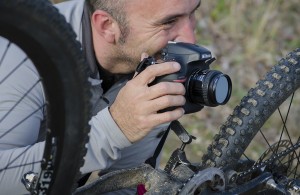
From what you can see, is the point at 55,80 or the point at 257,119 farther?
the point at 257,119

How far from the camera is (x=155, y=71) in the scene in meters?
1.62

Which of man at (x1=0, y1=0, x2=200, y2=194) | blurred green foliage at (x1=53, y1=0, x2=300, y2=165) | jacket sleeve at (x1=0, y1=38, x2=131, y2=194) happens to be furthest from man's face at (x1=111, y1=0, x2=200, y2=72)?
blurred green foliage at (x1=53, y1=0, x2=300, y2=165)

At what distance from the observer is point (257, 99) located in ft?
6.31

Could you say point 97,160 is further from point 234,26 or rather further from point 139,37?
point 234,26

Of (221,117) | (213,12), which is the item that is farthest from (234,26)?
(221,117)

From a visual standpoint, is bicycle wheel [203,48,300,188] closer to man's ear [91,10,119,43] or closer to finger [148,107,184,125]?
finger [148,107,184,125]

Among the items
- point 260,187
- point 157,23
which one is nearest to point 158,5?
point 157,23

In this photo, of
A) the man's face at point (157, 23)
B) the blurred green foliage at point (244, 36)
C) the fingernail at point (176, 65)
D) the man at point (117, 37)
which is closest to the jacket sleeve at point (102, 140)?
the man at point (117, 37)

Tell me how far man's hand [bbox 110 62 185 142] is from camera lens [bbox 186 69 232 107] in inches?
1.8

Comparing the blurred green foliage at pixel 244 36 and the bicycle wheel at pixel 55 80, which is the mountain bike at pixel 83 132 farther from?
the blurred green foliage at pixel 244 36

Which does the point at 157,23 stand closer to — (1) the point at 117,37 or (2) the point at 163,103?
(1) the point at 117,37

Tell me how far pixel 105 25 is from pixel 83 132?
74cm

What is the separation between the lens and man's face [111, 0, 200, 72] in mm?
1997

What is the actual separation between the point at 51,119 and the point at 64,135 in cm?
4
